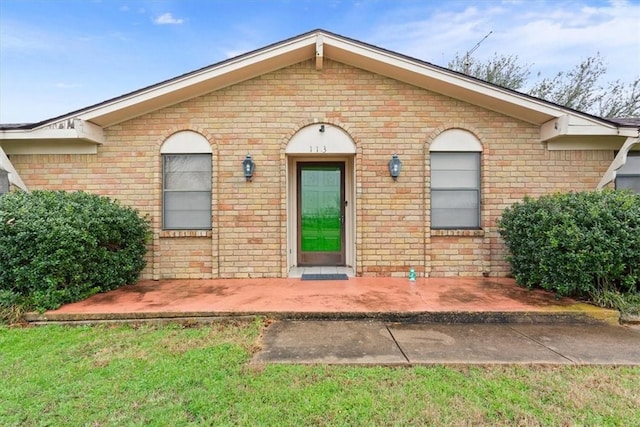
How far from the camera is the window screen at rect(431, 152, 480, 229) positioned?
243 inches

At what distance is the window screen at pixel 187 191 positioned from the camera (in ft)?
20.1

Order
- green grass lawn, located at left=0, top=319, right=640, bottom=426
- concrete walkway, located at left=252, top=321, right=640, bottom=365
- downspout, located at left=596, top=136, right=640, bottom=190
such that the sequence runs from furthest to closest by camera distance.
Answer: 1. downspout, located at left=596, top=136, right=640, bottom=190
2. concrete walkway, located at left=252, top=321, right=640, bottom=365
3. green grass lawn, located at left=0, top=319, right=640, bottom=426

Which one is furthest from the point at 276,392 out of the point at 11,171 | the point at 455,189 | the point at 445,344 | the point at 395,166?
the point at 11,171

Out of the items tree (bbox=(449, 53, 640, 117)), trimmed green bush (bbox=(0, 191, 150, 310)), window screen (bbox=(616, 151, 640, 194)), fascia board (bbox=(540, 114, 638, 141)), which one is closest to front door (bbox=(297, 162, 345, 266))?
trimmed green bush (bbox=(0, 191, 150, 310))

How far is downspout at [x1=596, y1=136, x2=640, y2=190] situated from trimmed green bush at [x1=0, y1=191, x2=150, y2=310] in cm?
852

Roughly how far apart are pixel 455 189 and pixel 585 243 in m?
2.26

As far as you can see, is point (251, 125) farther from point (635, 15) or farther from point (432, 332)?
point (635, 15)

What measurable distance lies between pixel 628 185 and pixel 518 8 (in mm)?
7459

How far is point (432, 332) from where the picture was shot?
149 inches

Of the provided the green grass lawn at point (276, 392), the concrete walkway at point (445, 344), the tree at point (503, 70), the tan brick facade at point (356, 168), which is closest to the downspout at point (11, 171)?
the tan brick facade at point (356, 168)

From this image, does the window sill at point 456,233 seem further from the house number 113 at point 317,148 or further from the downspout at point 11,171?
the downspout at point 11,171

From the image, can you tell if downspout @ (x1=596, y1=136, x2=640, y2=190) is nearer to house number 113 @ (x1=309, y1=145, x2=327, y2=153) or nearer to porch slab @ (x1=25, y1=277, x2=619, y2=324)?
porch slab @ (x1=25, y1=277, x2=619, y2=324)

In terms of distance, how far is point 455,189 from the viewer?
6.17 m

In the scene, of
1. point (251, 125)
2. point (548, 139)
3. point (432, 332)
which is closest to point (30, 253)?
point (251, 125)
